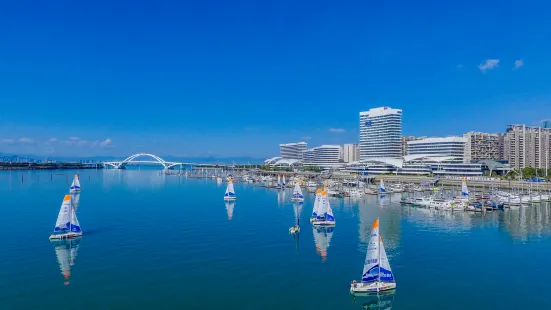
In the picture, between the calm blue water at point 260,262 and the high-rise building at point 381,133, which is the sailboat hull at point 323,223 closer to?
the calm blue water at point 260,262

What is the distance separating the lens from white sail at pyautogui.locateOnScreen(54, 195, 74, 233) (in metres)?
34.8

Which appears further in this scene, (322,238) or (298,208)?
(298,208)

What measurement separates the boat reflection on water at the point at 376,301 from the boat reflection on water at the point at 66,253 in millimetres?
18042

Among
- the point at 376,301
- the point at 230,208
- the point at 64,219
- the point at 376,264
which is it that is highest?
the point at 64,219

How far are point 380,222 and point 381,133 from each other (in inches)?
4434

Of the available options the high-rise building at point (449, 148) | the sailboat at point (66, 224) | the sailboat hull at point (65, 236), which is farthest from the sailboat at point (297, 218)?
the high-rise building at point (449, 148)

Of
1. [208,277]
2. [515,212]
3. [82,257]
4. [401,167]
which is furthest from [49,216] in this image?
[401,167]

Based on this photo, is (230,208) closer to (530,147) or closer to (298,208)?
(298,208)

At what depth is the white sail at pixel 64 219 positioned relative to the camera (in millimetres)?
34781

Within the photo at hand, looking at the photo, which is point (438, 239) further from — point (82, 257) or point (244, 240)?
point (82, 257)

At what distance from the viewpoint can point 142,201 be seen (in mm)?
65812

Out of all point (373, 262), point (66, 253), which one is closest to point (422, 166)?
point (373, 262)

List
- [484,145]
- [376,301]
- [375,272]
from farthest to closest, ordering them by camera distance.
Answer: [484,145] → [375,272] → [376,301]

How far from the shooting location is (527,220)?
48.2 metres
